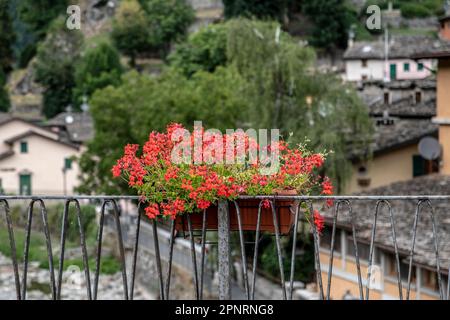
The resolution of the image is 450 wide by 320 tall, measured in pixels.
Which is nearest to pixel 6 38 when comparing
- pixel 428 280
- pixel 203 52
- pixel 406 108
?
pixel 203 52

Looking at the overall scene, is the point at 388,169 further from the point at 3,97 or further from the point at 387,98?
the point at 3,97

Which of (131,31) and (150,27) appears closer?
(131,31)

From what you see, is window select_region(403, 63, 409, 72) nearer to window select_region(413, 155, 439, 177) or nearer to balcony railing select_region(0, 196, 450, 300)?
window select_region(413, 155, 439, 177)

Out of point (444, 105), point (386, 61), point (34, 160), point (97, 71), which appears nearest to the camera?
point (444, 105)

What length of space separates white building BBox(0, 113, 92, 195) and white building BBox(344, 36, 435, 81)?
50.7 feet

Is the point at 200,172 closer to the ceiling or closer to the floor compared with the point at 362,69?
closer to the floor

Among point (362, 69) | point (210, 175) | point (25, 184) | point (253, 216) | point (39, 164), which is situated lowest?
point (25, 184)

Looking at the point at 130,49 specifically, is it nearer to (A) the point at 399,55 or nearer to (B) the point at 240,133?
(A) the point at 399,55

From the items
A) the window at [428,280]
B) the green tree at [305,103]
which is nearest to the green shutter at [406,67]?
the green tree at [305,103]

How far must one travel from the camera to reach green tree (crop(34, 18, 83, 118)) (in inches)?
2997

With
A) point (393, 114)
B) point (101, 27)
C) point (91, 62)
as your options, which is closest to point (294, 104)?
point (393, 114)

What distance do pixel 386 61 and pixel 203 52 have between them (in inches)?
457

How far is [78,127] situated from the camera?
60.3 metres

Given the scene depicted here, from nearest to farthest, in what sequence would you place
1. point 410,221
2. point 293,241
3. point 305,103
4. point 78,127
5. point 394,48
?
point 293,241 < point 410,221 < point 305,103 < point 78,127 < point 394,48
